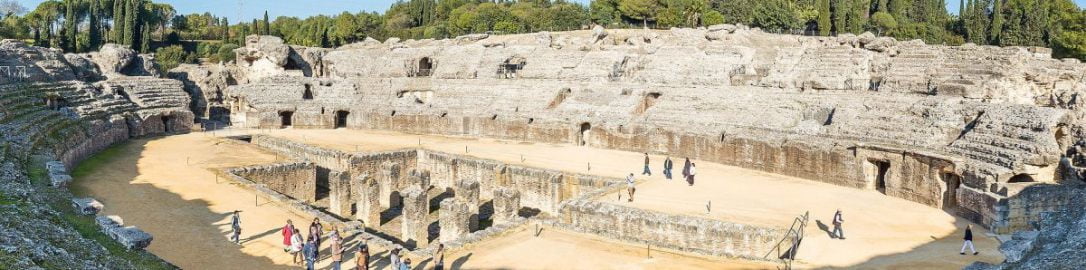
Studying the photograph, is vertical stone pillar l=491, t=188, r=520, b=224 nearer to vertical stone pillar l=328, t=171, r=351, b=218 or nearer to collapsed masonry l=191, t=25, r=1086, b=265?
vertical stone pillar l=328, t=171, r=351, b=218

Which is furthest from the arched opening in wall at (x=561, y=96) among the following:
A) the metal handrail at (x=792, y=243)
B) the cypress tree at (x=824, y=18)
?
the cypress tree at (x=824, y=18)

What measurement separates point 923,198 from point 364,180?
14.1 metres

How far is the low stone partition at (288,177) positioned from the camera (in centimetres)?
2144

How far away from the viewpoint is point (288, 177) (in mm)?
22109

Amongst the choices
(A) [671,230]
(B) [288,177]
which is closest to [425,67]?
(B) [288,177]

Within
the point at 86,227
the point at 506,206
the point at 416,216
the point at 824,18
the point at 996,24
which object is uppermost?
the point at 824,18

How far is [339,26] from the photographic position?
6500cm

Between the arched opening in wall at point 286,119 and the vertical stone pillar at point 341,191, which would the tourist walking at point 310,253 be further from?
the arched opening in wall at point 286,119

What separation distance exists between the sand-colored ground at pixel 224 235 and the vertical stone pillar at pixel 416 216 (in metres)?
2.55

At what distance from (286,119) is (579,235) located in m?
23.3

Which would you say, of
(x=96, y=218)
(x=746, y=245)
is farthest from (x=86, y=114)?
(x=746, y=245)

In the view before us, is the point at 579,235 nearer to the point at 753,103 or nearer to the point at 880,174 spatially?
the point at 880,174

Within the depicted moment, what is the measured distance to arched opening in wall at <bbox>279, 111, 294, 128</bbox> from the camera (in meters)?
33.5

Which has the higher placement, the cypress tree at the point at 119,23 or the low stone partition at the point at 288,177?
the cypress tree at the point at 119,23
